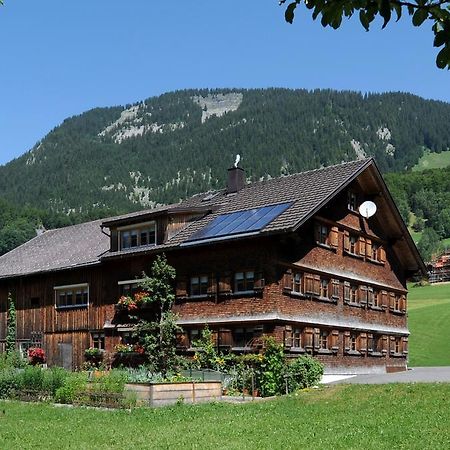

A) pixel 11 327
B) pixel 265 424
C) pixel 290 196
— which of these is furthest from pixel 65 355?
pixel 265 424

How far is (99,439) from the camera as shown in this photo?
52.7 ft

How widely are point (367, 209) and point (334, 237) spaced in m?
3.15

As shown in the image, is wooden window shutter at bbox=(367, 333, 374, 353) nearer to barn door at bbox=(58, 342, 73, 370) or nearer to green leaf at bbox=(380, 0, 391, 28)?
barn door at bbox=(58, 342, 73, 370)

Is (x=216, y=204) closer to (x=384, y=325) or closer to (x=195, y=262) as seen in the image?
(x=195, y=262)

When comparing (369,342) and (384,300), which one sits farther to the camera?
(384,300)

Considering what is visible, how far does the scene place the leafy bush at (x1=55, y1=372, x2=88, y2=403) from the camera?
2455 centimetres

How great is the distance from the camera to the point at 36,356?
38.0 metres

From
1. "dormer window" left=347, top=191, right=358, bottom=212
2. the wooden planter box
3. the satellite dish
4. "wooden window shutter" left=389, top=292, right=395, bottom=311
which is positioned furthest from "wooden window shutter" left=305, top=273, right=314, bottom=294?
"wooden window shutter" left=389, top=292, right=395, bottom=311

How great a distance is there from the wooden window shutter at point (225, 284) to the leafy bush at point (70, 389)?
7.90 m

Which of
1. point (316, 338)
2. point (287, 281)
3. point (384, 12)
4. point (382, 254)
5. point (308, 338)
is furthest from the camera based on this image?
point (382, 254)

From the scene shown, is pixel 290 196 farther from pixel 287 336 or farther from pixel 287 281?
pixel 287 336

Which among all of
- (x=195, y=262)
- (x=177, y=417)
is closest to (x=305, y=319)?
(x=195, y=262)

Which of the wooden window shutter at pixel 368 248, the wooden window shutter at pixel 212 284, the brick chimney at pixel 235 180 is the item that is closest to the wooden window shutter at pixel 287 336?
the wooden window shutter at pixel 212 284

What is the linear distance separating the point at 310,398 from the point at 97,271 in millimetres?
16827
